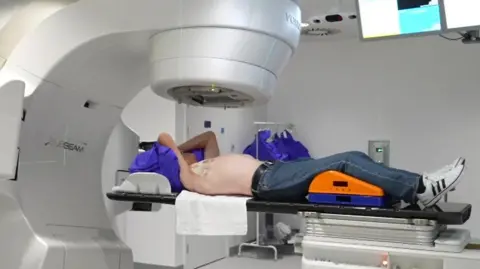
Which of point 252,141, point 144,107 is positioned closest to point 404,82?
point 252,141

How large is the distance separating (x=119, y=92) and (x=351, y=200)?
2.87ft

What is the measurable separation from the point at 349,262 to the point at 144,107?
2846mm

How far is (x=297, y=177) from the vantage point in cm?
196

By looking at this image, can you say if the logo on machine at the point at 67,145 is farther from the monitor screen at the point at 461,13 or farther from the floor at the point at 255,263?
the floor at the point at 255,263

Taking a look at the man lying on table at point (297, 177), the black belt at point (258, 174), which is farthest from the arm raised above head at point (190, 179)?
the black belt at point (258, 174)

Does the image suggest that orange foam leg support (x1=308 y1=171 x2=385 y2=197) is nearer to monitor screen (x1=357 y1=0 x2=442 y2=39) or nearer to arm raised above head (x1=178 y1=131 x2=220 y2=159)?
arm raised above head (x1=178 y1=131 x2=220 y2=159)

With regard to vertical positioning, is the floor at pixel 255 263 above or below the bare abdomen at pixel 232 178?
below

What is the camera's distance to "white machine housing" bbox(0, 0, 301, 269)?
1.45 metres

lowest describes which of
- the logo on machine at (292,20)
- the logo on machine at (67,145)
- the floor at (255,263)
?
the floor at (255,263)

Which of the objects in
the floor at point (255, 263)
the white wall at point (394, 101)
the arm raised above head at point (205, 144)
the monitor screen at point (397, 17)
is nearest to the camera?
the arm raised above head at point (205, 144)

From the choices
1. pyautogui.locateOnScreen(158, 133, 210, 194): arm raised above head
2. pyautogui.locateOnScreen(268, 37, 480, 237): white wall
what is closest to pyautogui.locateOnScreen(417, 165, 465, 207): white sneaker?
pyautogui.locateOnScreen(158, 133, 210, 194): arm raised above head

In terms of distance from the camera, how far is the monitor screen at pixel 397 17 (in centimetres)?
305

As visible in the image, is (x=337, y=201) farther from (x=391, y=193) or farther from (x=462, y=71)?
(x=462, y=71)

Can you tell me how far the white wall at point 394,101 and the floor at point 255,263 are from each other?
4.25 ft
